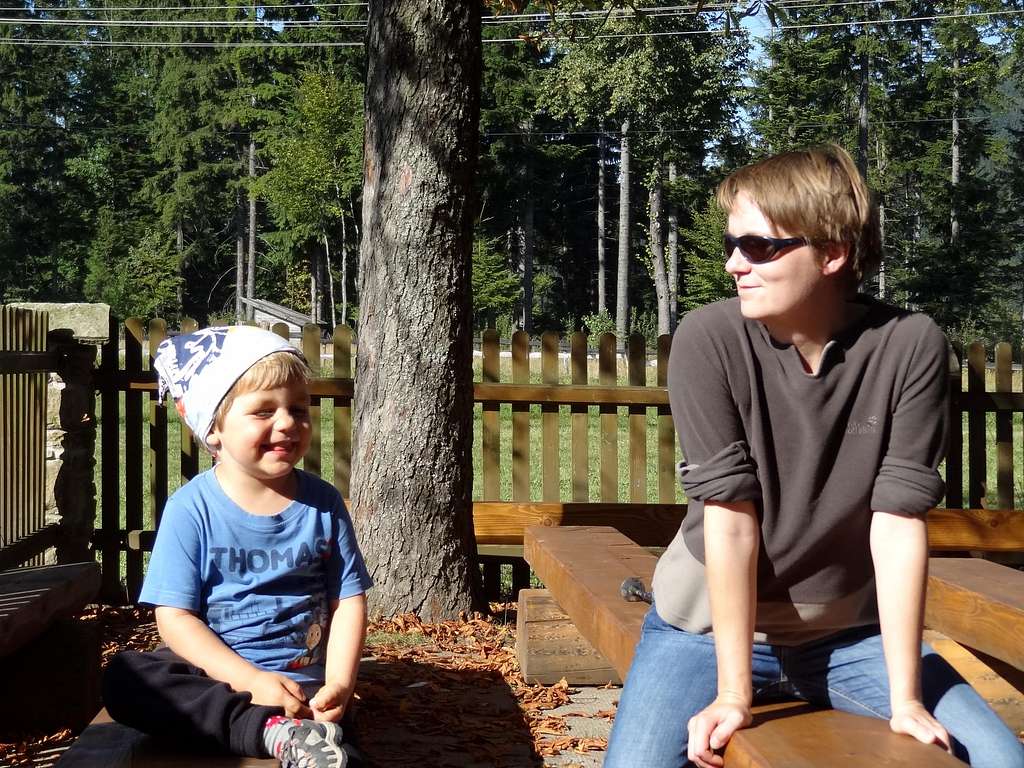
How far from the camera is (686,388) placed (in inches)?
89.6

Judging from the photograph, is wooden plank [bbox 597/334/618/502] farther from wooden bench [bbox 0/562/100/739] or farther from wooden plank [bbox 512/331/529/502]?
wooden bench [bbox 0/562/100/739]

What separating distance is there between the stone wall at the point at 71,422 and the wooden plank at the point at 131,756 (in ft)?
13.1

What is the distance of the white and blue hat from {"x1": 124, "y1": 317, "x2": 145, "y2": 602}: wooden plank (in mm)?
3973

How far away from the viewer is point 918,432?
7.18ft

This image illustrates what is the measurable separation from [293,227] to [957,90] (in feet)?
102

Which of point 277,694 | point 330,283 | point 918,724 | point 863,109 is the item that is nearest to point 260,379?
point 277,694

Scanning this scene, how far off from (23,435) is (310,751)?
3903 mm

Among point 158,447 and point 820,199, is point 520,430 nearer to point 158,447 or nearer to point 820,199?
point 158,447

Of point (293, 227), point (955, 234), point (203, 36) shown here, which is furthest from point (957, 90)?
point (203, 36)

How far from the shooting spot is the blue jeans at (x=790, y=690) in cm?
209

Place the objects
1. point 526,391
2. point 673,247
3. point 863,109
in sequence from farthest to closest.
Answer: point 673,247 < point 863,109 < point 526,391

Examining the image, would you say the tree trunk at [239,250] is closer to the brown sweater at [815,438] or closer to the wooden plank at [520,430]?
the wooden plank at [520,430]

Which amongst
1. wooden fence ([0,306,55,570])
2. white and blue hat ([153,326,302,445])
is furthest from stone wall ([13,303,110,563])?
white and blue hat ([153,326,302,445])

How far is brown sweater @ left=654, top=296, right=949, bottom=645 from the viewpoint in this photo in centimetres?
219
